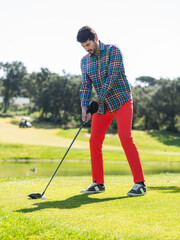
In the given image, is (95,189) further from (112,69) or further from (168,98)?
(168,98)

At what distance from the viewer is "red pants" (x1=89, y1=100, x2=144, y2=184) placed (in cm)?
515

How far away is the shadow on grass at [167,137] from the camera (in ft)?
158

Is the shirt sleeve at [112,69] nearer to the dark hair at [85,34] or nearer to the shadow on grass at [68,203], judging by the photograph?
the dark hair at [85,34]

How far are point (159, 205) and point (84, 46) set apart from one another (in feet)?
8.59

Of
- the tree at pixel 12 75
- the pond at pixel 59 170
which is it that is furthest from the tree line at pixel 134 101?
the pond at pixel 59 170

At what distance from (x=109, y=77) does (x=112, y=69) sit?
0.14 m

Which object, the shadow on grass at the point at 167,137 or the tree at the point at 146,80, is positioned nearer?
the shadow on grass at the point at 167,137

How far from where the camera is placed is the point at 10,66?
7269 cm

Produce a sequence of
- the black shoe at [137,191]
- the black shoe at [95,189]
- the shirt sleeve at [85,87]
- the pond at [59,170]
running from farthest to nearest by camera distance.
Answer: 1. the pond at [59,170]
2. the shirt sleeve at [85,87]
3. the black shoe at [95,189]
4. the black shoe at [137,191]

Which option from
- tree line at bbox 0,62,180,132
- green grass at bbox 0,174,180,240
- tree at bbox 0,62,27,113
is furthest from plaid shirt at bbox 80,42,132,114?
tree at bbox 0,62,27,113

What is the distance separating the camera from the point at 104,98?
5.30 meters

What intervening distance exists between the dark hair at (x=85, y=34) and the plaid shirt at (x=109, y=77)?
26 centimetres

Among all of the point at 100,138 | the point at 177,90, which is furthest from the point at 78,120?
the point at 100,138

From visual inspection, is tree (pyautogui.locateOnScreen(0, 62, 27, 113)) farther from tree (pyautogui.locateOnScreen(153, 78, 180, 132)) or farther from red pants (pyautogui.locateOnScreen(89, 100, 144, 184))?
red pants (pyautogui.locateOnScreen(89, 100, 144, 184))
